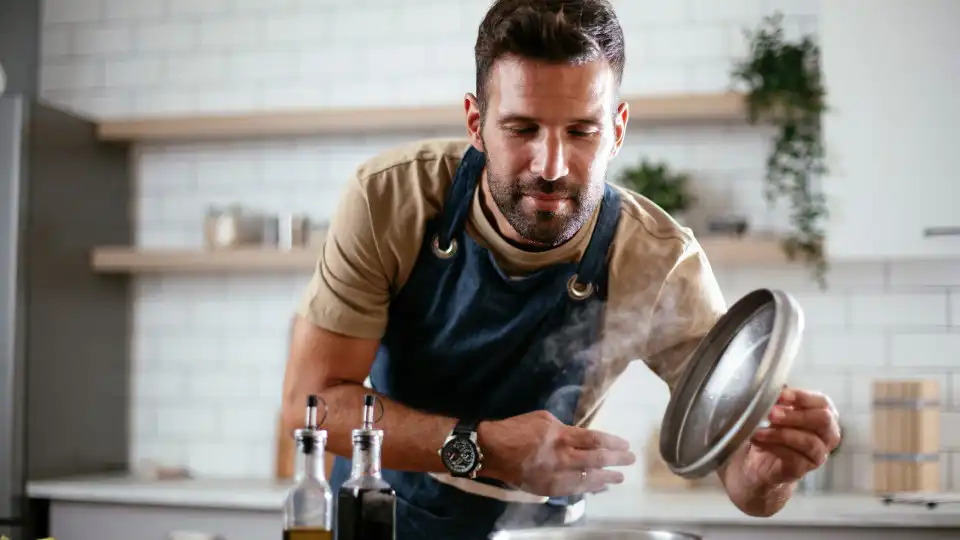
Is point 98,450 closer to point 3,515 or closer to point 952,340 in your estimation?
point 3,515

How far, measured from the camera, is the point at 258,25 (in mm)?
4141

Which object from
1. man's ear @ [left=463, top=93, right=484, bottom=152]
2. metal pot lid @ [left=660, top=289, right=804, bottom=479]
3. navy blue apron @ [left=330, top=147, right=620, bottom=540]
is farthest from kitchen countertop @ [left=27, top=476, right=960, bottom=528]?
man's ear @ [left=463, top=93, right=484, bottom=152]

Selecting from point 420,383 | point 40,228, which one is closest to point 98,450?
point 40,228

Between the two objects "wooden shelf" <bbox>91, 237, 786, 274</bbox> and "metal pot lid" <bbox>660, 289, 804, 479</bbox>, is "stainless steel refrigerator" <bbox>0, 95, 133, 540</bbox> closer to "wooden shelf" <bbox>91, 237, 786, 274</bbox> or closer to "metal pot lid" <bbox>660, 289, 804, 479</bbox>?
"wooden shelf" <bbox>91, 237, 786, 274</bbox>

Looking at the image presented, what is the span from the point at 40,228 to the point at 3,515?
3.05 ft

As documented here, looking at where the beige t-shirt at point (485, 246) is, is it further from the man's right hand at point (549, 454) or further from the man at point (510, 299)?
the man's right hand at point (549, 454)

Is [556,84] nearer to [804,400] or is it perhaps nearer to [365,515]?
[804,400]

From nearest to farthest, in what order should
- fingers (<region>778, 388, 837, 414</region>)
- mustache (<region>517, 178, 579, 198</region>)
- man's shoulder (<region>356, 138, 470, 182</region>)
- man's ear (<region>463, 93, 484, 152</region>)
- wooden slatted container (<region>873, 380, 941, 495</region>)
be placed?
fingers (<region>778, 388, 837, 414</region>) → mustache (<region>517, 178, 579, 198</region>) → man's ear (<region>463, 93, 484, 152</region>) → man's shoulder (<region>356, 138, 470, 182</region>) → wooden slatted container (<region>873, 380, 941, 495</region>)

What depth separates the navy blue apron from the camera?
1.95 meters

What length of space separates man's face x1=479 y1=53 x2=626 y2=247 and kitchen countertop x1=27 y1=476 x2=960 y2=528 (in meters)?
1.43

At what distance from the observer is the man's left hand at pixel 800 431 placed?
166 centimetres

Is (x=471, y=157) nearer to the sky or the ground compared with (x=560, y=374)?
nearer to the sky

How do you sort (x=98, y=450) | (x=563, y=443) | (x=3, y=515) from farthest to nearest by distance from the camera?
(x=98, y=450), (x=3, y=515), (x=563, y=443)

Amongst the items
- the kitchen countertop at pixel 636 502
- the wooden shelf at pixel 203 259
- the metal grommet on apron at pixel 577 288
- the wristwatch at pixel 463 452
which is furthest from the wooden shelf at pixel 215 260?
the wristwatch at pixel 463 452
